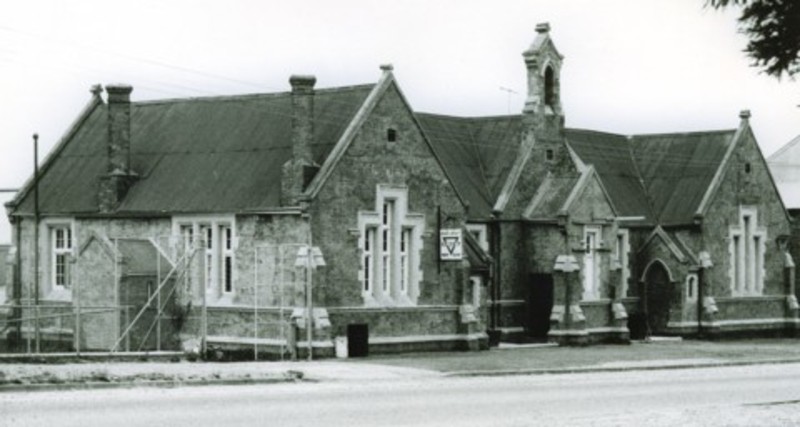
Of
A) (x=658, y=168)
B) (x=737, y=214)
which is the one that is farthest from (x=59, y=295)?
(x=737, y=214)

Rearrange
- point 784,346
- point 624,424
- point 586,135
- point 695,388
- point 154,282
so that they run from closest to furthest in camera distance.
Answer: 1. point 624,424
2. point 695,388
3. point 154,282
4. point 784,346
5. point 586,135

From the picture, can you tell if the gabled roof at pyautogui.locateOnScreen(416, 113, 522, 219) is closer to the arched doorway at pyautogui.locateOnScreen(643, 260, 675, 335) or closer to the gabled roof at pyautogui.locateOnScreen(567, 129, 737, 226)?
the gabled roof at pyautogui.locateOnScreen(567, 129, 737, 226)

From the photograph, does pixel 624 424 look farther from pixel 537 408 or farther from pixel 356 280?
pixel 356 280

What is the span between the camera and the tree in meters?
17.0

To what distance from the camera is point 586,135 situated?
2392 inches

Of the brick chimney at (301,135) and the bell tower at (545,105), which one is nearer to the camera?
the brick chimney at (301,135)

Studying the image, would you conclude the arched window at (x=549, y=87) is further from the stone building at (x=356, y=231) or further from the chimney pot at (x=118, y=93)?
the chimney pot at (x=118, y=93)

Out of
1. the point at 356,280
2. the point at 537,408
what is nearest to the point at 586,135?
the point at 356,280

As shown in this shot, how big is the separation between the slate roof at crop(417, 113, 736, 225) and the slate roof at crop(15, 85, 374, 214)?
8.83m

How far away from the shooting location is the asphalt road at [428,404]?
2164cm

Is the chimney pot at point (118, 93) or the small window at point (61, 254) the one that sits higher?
the chimney pot at point (118, 93)

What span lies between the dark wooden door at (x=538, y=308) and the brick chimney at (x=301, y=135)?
44.8 ft

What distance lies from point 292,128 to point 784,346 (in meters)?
21.4

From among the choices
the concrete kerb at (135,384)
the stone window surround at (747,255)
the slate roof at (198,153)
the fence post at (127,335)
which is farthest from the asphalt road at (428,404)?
the stone window surround at (747,255)
